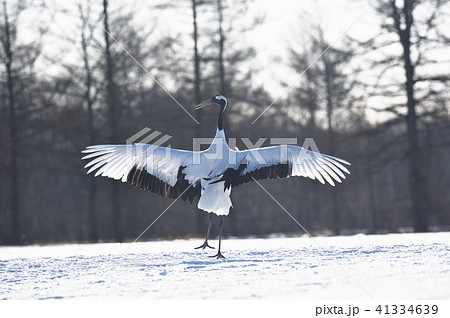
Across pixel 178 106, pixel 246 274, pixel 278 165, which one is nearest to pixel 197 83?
pixel 178 106

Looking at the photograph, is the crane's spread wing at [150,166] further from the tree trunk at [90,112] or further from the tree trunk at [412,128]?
the tree trunk at [412,128]

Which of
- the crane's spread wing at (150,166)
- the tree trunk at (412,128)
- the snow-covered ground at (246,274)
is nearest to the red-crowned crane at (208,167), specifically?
the crane's spread wing at (150,166)

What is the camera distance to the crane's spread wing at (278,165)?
31.4 feet

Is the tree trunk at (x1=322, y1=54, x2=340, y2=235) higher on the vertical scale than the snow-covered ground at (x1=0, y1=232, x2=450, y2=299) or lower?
higher

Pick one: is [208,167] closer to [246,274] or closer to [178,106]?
[246,274]

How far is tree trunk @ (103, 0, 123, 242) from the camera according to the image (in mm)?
18219

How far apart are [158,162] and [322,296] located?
16.4 feet

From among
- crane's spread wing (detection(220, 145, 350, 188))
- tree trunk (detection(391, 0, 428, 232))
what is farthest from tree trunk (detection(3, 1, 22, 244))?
tree trunk (detection(391, 0, 428, 232))

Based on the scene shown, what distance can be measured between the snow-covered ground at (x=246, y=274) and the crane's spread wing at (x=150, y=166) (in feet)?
3.58

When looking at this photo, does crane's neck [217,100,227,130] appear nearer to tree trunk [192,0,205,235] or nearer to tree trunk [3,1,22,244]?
tree trunk [192,0,205,235]

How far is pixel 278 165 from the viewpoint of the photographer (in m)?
9.79

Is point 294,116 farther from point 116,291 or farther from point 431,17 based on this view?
point 116,291

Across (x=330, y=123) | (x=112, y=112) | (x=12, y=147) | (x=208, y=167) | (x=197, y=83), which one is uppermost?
(x=197, y=83)

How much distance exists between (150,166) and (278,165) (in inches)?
81.3
